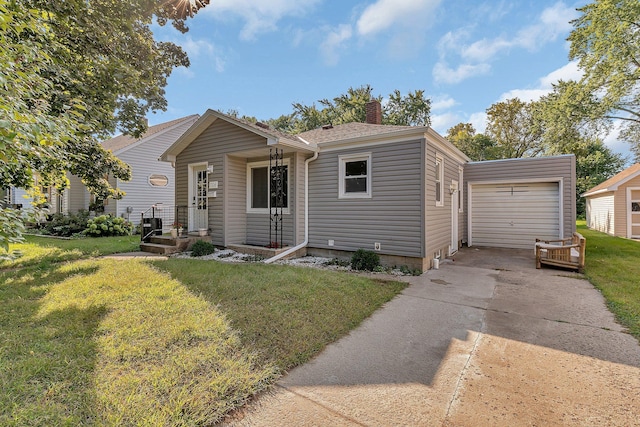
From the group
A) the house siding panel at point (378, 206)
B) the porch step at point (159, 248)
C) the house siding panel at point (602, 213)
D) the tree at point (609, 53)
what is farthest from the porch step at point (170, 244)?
the house siding panel at point (602, 213)

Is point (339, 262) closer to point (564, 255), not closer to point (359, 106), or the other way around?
point (564, 255)

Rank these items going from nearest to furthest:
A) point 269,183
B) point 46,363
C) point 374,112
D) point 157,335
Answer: point 46,363
point 157,335
point 269,183
point 374,112

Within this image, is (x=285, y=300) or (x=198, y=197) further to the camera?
(x=198, y=197)

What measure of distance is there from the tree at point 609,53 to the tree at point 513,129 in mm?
9705

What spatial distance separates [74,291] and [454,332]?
5.69 m

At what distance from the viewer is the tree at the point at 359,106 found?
2628 centimetres

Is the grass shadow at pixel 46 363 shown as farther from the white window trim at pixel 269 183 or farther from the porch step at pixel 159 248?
the white window trim at pixel 269 183

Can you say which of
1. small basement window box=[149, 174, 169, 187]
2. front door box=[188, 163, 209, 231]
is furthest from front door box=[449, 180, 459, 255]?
small basement window box=[149, 174, 169, 187]

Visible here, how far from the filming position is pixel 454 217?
9602 mm

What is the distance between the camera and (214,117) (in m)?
8.66

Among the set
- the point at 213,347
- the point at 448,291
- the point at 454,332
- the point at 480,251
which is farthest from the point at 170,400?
the point at 480,251

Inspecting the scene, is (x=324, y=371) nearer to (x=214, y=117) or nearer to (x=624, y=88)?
(x=214, y=117)

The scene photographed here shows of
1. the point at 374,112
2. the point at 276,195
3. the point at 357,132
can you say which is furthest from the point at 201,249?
the point at 374,112

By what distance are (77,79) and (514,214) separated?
42.3 ft
